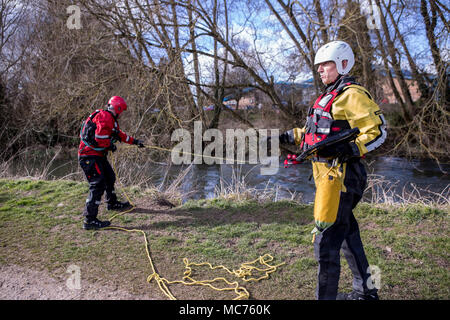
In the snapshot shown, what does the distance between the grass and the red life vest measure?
163 cm

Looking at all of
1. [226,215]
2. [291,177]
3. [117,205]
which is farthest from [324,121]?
[291,177]

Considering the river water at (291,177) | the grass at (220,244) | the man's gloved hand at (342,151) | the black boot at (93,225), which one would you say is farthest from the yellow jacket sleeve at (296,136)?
the river water at (291,177)

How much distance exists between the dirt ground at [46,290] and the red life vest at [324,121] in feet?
7.61

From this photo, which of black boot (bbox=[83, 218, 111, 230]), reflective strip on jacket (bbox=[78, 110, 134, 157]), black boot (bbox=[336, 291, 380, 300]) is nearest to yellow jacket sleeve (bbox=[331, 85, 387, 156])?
black boot (bbox=[336, 291, 380, 300])

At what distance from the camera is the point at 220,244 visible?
4734 millimetres

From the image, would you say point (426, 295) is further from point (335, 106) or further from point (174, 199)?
point (174, 199)

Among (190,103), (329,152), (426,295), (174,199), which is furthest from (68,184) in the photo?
(426,295)

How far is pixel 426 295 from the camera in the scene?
3344mm

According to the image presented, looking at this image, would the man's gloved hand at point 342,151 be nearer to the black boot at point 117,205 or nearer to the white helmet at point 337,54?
the white helmet at point 337,54

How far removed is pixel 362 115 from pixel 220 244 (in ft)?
9.08

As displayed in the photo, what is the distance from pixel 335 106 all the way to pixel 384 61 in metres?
11.7

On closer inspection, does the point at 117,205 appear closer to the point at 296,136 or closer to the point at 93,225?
the point at 93,225

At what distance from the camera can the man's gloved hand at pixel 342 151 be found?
2.74 m

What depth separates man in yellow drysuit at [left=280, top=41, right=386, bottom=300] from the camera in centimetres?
279
